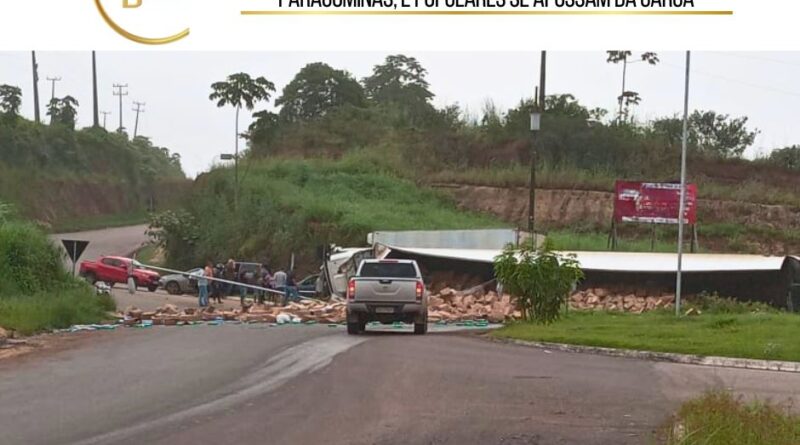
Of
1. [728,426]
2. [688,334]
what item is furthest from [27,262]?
[728,426]

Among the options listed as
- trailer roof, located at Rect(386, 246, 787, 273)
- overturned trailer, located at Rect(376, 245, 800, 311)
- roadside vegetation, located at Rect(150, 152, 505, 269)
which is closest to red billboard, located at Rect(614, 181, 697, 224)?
trailer roof, located at Rect(386, 246, 787, 273)

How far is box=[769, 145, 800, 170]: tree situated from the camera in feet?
236

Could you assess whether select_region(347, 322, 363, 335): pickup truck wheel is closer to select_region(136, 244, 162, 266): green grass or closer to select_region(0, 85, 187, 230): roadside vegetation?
select_region(136, 244, 162, 266): green grass

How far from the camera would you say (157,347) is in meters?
19.5

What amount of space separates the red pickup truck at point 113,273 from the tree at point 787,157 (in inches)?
1802

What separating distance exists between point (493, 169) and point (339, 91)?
19965 mm

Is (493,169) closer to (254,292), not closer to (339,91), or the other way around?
(339,91)

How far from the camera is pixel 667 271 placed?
34.8 m

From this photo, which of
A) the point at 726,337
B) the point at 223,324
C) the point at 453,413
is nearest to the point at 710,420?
the point at 453,413

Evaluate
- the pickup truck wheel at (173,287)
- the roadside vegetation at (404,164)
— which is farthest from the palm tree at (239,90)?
the pickup truck wheel at (173,287)

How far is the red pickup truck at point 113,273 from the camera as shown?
157 feet

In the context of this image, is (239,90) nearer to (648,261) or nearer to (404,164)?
(404,164)

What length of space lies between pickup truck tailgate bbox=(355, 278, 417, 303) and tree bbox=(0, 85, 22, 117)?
230ft

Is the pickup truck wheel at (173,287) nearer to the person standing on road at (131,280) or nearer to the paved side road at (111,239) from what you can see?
the person standing on road at (131,280)
